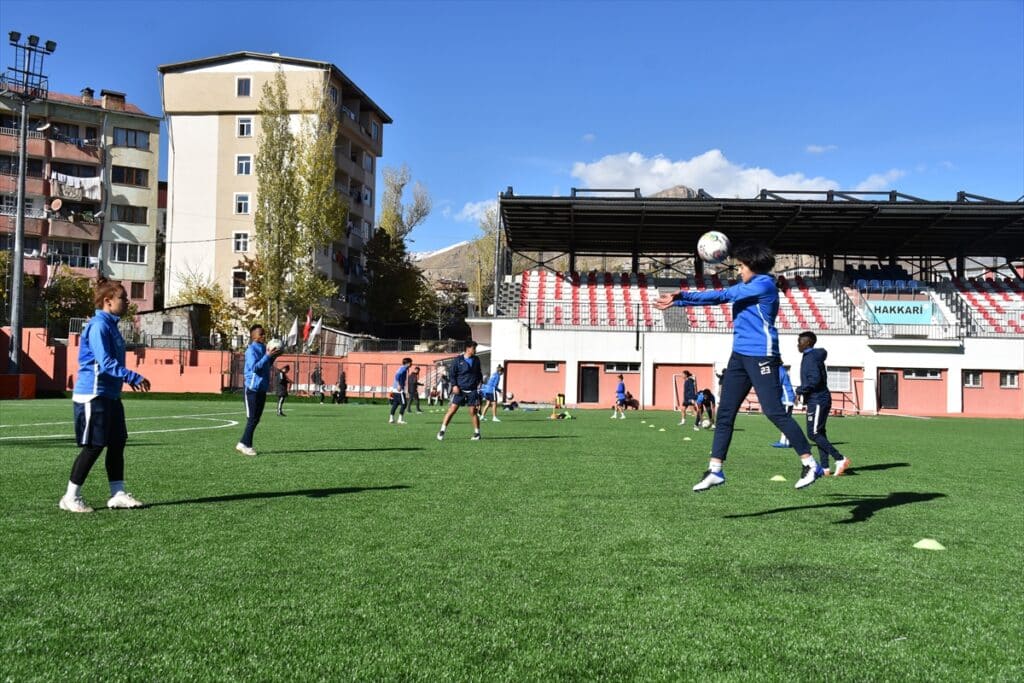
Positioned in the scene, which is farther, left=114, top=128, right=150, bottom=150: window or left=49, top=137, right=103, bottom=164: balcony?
left=114, top=128, right=150, bottom=150: window

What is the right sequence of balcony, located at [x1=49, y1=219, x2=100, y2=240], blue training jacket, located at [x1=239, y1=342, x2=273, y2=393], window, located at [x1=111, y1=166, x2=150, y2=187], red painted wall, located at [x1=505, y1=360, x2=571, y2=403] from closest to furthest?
blue training jacket, located at [x1=239, y1=342, x2=273, y2=393], red painted wall, located at [x1=505, y1=360, x2=571, y2=403], balcony, located at [x1=49, y1=219, x2=100, y2=240], window, located at [x1=111, y1=166, x2=150, y2=187]

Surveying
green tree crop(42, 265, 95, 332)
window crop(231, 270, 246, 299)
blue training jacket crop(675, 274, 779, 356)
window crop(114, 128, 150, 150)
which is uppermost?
window crop(114, 128, 150, 150)

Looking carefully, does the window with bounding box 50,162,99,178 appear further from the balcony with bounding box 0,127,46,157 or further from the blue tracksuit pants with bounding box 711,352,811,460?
the blue tracksuit pants with bounding box 711,352,811,460

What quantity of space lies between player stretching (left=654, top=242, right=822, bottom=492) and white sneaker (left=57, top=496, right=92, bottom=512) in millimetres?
4816

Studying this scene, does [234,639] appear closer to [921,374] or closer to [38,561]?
[38,561]

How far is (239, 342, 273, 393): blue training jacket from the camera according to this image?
41.8 feet

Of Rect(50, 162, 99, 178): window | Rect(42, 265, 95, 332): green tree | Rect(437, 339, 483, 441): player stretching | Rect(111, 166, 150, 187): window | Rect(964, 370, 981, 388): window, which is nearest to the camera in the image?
Rect(437, 339, 483, 441): player stretching

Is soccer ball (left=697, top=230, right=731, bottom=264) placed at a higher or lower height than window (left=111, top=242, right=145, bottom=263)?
lower

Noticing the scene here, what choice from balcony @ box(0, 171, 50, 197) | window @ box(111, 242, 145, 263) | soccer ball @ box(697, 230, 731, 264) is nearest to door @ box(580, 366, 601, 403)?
soccer ball @ box(697, 230, 731, 264)

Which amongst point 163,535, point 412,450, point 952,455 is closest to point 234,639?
point 163,535

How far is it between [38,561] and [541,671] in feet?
10.7

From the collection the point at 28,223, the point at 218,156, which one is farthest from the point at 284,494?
the point at 28,223

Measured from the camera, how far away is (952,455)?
1465 centimetres

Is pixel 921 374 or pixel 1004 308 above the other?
pixel 1004 308
